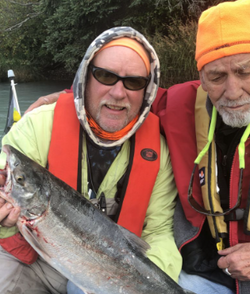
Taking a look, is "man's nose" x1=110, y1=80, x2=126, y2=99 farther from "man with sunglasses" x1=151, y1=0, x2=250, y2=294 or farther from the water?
the water

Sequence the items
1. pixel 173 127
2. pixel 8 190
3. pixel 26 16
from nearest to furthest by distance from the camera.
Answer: pixel 8 190, pixel 173 127, pixel 26 16

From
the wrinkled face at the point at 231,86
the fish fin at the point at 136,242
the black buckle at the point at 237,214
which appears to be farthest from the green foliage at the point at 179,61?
the fish fin at the point at 136,242

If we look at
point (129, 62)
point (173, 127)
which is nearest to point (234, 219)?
point (173, 127)

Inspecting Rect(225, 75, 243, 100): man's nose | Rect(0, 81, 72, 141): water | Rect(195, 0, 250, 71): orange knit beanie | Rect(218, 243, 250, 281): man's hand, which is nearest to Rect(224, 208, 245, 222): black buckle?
Rect(218, 243, 250, 281): man's hand

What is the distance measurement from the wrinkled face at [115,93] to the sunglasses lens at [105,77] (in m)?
0.03

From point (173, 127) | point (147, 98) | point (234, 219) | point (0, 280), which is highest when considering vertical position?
point (147, 98)

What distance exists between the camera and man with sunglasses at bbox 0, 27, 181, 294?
2.62 meters

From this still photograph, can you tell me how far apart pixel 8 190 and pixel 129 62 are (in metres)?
1.46

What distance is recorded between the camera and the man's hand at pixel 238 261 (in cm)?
240

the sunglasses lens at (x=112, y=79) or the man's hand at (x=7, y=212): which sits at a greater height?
the sunglasses lens at (x=112, y=79)

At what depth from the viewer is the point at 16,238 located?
7.95ft

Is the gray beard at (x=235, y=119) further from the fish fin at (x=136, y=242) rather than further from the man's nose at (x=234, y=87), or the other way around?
the fish fin at (x=136, y=242)

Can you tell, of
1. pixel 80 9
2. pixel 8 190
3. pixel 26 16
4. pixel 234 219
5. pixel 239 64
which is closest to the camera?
pixel 8 190

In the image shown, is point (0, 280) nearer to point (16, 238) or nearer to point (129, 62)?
point (16, 238)
